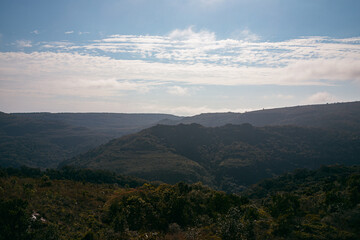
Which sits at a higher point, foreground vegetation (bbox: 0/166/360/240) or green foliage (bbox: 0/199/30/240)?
green foliage (bbox: 0/199/30/240)

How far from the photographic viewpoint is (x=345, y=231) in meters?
26.7

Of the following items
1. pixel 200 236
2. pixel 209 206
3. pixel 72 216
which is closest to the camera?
pixel 200 236

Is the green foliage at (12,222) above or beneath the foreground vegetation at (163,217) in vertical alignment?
above

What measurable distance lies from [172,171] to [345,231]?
6584 inches

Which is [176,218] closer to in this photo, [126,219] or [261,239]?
[126,219]

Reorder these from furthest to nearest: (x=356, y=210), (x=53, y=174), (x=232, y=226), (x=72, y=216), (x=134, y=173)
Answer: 1. (x=134, y=173)
2. (x=53, y=174)
3. (x=72, y=216)
4. (x=356, y=210)
5. (x=232, y=226)

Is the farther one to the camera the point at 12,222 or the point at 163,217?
the point at 163,217

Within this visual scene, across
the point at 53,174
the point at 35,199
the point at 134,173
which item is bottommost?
the point at 134,173

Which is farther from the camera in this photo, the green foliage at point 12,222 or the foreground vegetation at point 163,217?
the foreground vegetation at point 163,217

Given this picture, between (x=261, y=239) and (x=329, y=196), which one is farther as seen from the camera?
(x=329, y=196)

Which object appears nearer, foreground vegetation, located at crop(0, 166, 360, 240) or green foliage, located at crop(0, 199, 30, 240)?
green foliage, located at crop(0, 199, 30, 240)

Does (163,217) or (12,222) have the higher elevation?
(12,222)

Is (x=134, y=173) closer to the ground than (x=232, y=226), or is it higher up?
closer to the ground

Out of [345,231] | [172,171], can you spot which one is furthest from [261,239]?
[172,171]
